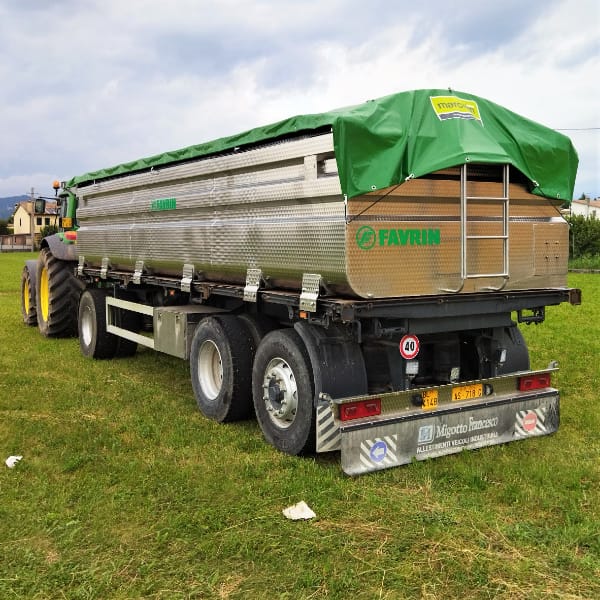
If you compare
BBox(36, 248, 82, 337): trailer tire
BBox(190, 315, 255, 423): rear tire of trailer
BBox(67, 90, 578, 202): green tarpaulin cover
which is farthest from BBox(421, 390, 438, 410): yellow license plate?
BBox(36, 248, 82, 337): trailer tire

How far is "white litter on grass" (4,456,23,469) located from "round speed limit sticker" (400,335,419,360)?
3.20 meters

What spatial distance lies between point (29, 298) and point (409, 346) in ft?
32.8

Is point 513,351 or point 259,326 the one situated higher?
point 259,326

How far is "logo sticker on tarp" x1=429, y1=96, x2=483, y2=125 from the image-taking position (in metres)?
5.49

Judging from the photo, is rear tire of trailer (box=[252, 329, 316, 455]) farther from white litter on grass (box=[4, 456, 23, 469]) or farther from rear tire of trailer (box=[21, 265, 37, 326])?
rear tire of trailer (box=[21, 265, 37, 326])

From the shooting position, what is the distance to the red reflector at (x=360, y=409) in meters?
5.14

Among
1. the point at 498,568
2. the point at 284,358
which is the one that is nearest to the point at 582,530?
the point at 498,568

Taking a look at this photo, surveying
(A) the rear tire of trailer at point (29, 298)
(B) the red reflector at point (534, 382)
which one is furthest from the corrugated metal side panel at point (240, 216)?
(A) the rear tire of trailer at point (29, 298)

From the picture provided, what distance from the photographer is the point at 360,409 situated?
5.21 m

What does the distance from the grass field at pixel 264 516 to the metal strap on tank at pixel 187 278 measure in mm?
1309

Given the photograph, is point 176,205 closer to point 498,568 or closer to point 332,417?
point 332,417

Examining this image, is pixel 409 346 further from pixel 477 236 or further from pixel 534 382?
pixel 534 382

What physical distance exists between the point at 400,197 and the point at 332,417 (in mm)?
1735

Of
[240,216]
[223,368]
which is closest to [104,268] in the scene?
[223,368]
